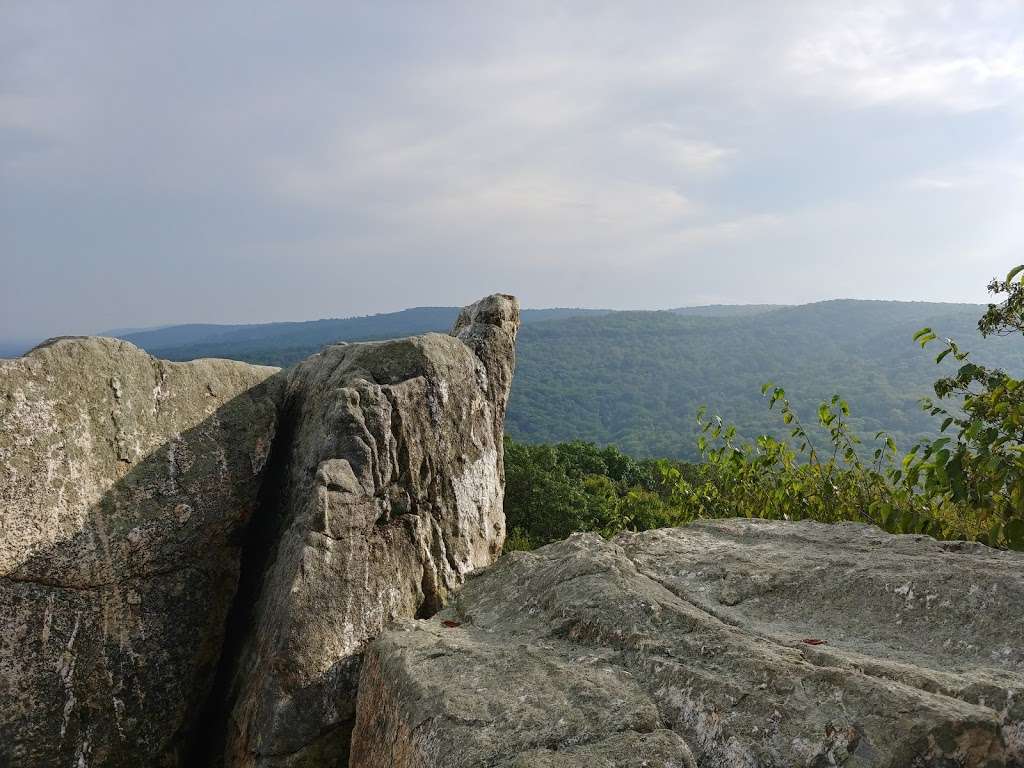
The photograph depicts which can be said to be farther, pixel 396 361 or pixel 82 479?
pixel 396 361

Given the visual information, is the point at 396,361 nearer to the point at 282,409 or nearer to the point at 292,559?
the point at 282,409

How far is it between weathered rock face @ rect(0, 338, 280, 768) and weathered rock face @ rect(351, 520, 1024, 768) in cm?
200

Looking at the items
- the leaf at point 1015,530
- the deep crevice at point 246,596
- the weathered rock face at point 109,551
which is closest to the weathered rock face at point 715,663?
the leaf at point 1015,530

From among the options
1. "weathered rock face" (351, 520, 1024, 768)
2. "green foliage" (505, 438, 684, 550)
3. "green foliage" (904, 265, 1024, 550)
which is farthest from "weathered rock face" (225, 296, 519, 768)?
"green foliage" (505, 438, 684, 550)

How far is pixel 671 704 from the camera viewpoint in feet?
15.9

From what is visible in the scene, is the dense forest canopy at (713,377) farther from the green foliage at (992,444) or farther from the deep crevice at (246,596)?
the deep crevice at (246,596)

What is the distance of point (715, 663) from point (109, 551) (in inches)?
198

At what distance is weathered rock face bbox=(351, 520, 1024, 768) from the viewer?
13.9 feet

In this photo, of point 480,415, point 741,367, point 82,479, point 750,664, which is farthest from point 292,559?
point 741,367

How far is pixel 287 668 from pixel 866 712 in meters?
4.14

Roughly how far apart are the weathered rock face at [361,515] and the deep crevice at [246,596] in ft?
0.42

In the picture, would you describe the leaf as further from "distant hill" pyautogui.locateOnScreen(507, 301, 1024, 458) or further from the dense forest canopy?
"distant hill" pyautogui.locateOnScreen(507, 301, 1024, 458)

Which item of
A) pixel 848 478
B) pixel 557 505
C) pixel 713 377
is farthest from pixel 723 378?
pixel 848 478

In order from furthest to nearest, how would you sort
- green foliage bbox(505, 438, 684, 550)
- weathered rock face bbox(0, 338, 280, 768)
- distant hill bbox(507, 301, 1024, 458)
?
distant hill bbox(507, 301, 1024, 458)
green foliage bbox(505, 438, 684, 550)
weathered rock face bbox(0, 338, 280, 768)
